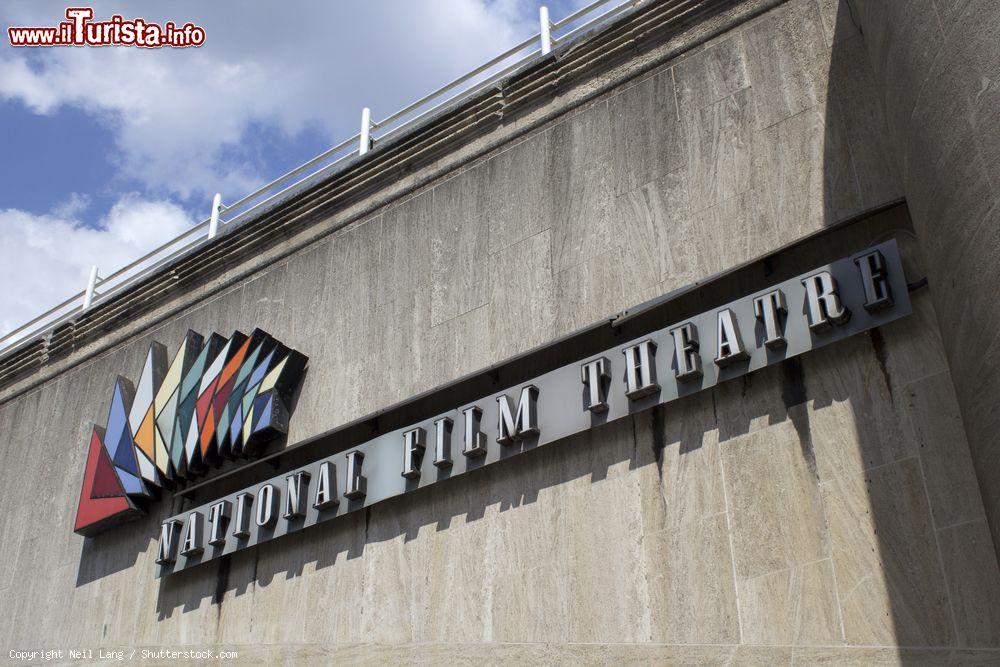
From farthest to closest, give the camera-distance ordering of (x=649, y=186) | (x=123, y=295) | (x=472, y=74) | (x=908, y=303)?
(x=123, y=295) < (x=472, y=74) < (x=649, y=186) < (x=908, y=303)

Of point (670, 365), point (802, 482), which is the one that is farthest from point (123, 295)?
point (802, 482)

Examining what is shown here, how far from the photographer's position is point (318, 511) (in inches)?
488

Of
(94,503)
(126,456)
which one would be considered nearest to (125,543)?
(94,503)

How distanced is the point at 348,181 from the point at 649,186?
191 inches

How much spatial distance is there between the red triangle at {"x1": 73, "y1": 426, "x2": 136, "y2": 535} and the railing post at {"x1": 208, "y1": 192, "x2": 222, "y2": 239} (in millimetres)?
3395

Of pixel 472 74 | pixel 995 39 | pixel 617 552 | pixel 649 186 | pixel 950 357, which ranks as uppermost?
pixel 472 74

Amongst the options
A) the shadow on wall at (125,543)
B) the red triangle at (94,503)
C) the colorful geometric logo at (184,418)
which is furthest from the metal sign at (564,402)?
the red triangle at (94,503)

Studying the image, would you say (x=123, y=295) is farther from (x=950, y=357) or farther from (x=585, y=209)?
(x=950, y=357)

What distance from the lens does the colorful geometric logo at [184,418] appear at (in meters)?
13.6

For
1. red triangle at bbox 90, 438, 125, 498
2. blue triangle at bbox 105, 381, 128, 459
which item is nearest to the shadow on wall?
red triangle at bbox 90, 438, 125, 498

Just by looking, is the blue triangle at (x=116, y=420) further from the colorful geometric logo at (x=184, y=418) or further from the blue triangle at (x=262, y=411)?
the blue triangle at (x=262, y=411)

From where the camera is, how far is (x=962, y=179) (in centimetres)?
707

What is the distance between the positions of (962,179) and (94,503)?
12.1 metres

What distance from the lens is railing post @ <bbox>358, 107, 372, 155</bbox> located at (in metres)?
14.9
